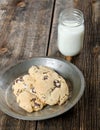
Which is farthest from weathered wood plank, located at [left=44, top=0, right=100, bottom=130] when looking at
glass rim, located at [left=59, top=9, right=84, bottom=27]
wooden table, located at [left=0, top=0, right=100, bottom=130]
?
glass rim, located at [left=59, top=9, right=84, bottom=27]

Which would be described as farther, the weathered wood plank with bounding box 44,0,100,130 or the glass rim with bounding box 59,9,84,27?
→ the glass rim with bounding box 59,9,84,27

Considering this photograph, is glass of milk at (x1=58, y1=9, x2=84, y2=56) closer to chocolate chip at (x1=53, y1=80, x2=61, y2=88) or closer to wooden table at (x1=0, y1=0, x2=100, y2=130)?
wooden table at (x1=0, y1=0, x2=100, y2=130)

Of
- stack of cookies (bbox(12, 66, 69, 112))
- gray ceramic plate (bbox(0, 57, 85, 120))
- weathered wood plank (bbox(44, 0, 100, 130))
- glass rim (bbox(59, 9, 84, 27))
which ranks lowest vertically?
weathered wood plank (bbox(44, 0, 100, 130))

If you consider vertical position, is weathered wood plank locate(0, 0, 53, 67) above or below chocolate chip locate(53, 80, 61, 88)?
below

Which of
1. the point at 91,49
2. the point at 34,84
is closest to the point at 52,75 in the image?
the point at 34,84

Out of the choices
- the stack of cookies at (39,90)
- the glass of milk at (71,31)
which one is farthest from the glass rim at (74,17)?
the stack of cookies at (39,90)

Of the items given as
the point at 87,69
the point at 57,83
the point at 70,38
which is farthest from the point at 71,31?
the point at 57,83
